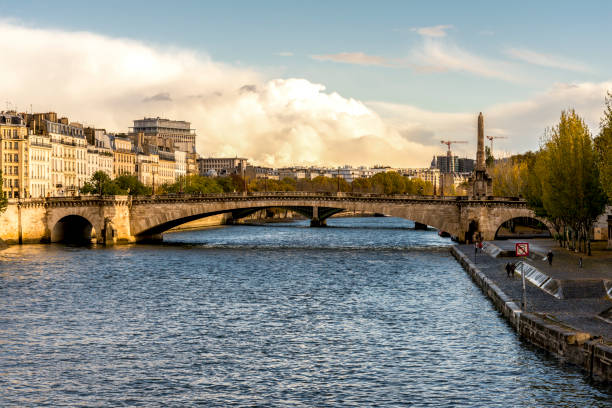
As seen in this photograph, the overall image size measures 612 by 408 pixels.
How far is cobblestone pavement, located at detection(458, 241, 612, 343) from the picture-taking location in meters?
40.2

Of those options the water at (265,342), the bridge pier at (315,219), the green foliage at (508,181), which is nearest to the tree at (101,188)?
the bridge pier at (315,219)

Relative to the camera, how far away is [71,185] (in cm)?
15812

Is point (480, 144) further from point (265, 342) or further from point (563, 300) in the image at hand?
point (265, 342)

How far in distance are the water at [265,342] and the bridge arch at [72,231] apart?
3668cm

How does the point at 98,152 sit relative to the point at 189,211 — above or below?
above

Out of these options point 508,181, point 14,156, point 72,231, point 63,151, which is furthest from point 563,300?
point 63,151

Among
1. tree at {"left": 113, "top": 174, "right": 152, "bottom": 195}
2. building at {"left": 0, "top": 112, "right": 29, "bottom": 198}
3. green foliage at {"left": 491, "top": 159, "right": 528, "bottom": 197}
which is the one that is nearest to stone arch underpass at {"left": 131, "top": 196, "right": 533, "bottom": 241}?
building at {"left": 0, "top": 112, "right": 29, "bottom": 198}

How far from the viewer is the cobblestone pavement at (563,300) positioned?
4022cm

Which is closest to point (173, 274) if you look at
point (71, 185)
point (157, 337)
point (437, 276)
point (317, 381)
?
point (437, 276)

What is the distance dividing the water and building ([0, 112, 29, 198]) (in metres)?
61.5

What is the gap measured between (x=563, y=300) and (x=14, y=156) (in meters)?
108

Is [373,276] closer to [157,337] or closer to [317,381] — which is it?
[157,337]

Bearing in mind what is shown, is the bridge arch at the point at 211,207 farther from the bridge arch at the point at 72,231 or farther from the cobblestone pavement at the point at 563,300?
the cobblestone pavement at the point at 563,300

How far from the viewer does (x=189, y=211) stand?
11400 cm
